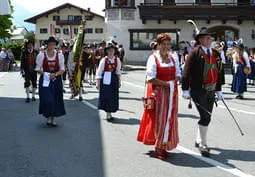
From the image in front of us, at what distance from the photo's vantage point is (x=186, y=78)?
630 centimetres

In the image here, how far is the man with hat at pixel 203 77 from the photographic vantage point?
6.24 m

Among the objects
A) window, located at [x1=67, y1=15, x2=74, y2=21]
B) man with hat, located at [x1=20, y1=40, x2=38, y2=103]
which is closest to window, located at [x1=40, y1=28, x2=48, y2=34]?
window, located at [x1=67, y1=15, x2=74, y2=21]

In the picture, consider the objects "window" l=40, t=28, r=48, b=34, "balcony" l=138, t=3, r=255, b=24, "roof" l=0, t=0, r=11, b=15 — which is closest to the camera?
"roof" l=0, t=0, r=11, b=15

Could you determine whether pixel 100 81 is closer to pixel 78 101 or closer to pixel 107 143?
pixel 107 143

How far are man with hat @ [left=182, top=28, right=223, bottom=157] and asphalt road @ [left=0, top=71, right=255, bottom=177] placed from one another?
1.97ft

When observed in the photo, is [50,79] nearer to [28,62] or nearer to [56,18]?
[28,62]

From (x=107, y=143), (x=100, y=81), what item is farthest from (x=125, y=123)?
(x=107, y=143)

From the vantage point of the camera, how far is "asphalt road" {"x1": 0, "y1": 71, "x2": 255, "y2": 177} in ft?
18.5

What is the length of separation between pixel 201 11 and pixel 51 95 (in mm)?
27258

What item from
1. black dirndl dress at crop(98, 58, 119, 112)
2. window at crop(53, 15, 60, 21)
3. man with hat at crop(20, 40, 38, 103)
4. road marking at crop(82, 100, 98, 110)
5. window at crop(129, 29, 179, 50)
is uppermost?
window at crop(53, 15, 60, 21)

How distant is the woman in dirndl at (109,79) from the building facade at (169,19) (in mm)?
24650

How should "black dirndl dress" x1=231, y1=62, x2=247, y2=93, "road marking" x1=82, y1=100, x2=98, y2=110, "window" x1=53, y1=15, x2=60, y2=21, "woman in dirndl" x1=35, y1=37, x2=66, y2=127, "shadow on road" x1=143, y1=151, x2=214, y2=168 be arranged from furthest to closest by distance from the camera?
1. "window" x1=53, y1=15, x2=60, y2=21
2. "black dirndl dress" x1=231, y1=62, x2=247, y2=93
3. "road marking" x1=82, y1=100, x2=98, y2=110
4. "woman in dirndl" x1=35, y1=37, x2=66, y2=127
5. "shadow on road" x1=143, y1=151, x2=214, y2=168

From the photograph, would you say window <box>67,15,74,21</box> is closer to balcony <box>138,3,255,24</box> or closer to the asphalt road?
balcony <box>138,3,255,24</box>

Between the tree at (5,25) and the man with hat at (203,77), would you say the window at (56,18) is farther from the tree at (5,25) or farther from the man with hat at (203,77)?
the man with hat at (203,77)
